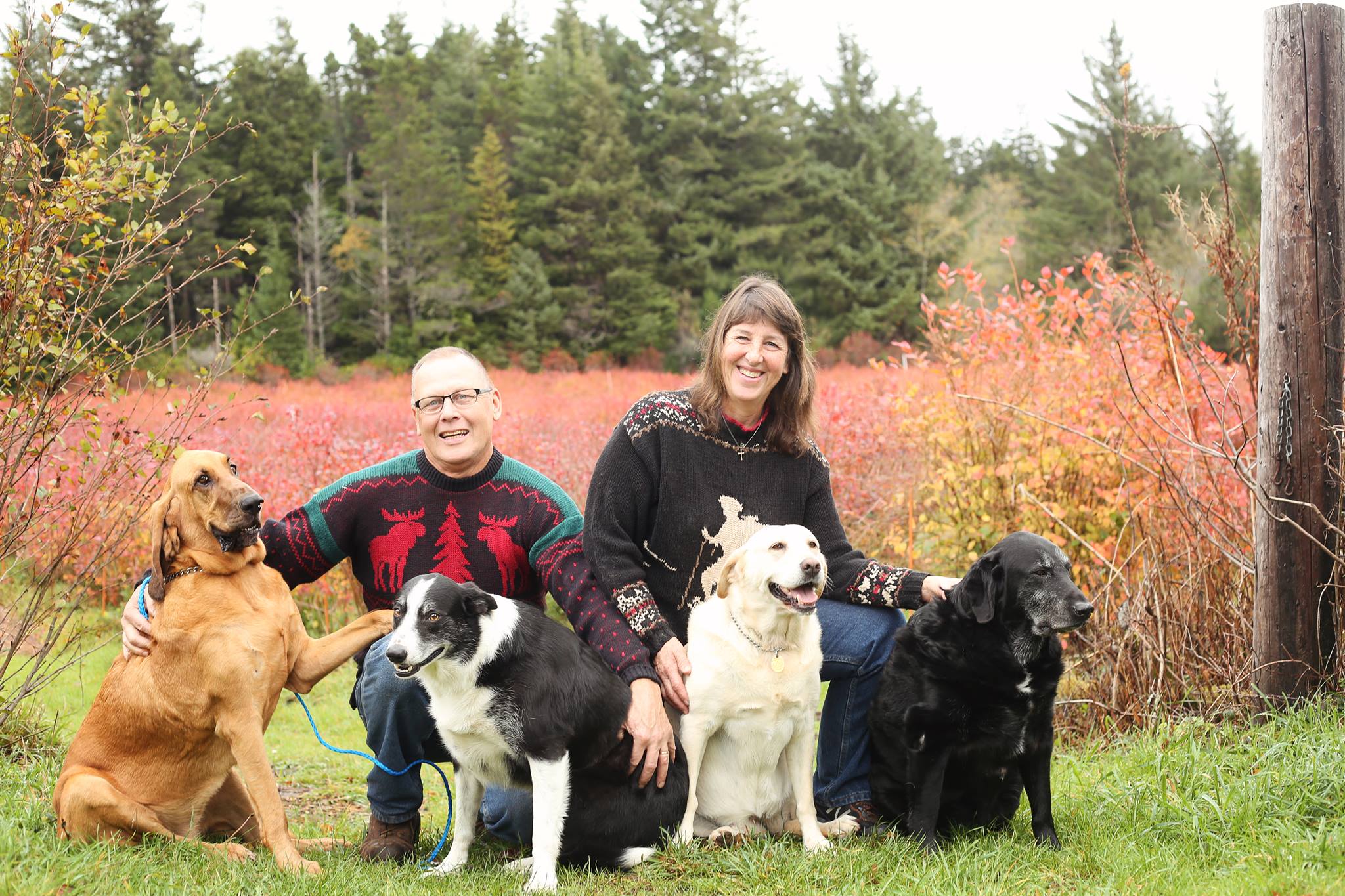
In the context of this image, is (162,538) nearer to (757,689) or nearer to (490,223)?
(757,689)

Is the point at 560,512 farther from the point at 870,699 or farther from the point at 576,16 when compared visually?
the point at 576,16

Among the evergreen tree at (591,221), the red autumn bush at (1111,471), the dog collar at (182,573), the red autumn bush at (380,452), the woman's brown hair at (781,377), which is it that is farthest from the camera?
the evergreen tree at (591,221)

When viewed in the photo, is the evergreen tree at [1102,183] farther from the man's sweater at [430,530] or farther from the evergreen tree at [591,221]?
the man's sweater at [430,530]

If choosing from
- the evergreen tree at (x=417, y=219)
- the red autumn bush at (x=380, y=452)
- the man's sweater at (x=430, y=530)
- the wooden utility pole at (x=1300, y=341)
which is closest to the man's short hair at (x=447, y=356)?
the man's sweater at (x=430, y=530)

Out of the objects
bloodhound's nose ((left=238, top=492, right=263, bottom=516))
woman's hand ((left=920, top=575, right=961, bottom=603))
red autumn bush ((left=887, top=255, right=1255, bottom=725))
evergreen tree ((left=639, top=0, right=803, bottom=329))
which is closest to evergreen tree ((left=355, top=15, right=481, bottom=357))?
evergreen tree ((left=639, top=0, right=803, bottom=329))

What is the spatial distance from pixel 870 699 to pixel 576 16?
39685 millimetres

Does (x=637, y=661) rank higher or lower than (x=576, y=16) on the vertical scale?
lower

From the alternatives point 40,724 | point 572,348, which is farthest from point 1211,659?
point 572,348

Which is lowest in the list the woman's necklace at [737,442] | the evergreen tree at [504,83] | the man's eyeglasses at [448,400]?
the woman's necklace at [737,442]

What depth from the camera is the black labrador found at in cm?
313

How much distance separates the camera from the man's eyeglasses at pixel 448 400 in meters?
3.52

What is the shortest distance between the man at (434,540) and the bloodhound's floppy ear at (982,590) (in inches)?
43.9

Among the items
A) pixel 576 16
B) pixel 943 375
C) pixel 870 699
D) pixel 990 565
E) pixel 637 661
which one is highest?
pixel 576 16

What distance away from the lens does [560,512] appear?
12.0ft
